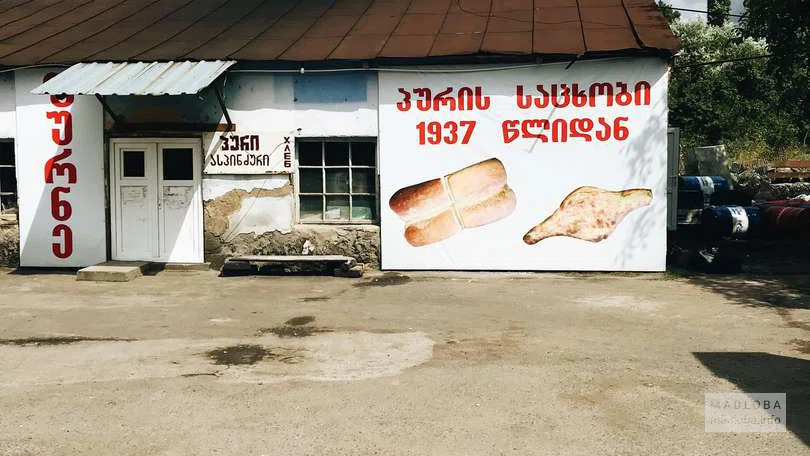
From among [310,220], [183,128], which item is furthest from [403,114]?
[183,128]

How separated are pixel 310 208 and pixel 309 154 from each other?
821 mm

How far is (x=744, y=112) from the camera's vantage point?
3161cm

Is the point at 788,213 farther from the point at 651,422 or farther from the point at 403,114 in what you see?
the point at 651,422

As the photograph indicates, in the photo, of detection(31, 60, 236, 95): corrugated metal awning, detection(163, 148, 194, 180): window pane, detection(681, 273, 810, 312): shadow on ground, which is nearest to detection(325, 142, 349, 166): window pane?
detection(31, 60, 236, 95): corrugated metal awning

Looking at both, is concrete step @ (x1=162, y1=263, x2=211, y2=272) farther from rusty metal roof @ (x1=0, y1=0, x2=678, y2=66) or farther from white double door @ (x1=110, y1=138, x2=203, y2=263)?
rusty metal roof @ (x1=0, y1=0, x2=678, y2=66)

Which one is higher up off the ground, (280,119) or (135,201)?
(280,119)

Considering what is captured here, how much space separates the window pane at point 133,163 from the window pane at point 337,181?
289cm

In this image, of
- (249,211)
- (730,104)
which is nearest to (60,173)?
(249,211)

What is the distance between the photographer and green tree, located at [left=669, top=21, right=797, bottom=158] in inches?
1203

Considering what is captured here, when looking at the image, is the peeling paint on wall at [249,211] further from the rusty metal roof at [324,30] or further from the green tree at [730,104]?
the green tree at [730,104]

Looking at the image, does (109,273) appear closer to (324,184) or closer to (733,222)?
(324,184)

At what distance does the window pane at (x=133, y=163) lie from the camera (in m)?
11.3

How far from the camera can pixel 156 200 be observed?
1127 centimetres

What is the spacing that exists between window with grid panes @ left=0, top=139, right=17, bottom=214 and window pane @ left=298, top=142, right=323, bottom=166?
4.63m
